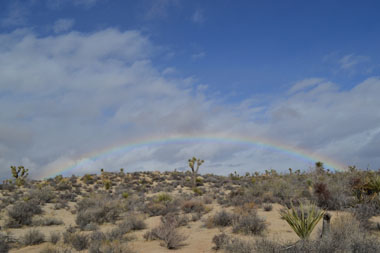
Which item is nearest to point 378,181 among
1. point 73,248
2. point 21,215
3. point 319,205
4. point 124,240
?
point 319,205

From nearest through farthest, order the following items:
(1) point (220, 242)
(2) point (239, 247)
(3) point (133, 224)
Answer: (2) point (239, 247) < (1) point (220, 242) < (3) point (133, 224)

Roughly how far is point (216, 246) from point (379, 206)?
8.63 metres

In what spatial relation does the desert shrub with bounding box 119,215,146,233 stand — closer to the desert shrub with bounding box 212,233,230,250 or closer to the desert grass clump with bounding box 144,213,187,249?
the desert grass clump with bounding box 144,213,187,249

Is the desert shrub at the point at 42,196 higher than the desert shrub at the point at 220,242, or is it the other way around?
the desert shrub at the point at 42,196

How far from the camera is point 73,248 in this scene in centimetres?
866

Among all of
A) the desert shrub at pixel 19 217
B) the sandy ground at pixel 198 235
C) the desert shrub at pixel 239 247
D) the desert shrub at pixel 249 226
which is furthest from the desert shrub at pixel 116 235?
the desert shrub at pixel 19 217

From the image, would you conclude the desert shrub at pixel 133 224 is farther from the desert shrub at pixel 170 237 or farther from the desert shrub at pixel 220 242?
the desert shrub at pixel 220 242

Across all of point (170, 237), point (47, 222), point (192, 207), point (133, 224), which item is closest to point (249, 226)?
point (170, 237)

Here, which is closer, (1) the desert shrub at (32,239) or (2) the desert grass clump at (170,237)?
(2) the desert grass clump at (170,237)

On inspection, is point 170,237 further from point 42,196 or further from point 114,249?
point 42,196

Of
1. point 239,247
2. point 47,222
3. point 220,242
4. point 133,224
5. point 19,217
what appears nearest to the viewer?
point 239,247

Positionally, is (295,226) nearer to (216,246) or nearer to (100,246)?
(216,246)

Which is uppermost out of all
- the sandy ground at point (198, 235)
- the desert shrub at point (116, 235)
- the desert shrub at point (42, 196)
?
the desert shrub at point (42, 196)

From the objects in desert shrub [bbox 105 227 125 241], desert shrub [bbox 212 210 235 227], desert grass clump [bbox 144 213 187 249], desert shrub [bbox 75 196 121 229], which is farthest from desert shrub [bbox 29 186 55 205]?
desert shrub [bbox 212 210 235 227]
